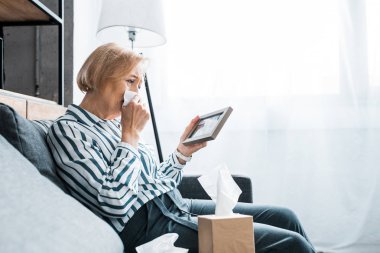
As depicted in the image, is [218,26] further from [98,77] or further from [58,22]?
[98,77]

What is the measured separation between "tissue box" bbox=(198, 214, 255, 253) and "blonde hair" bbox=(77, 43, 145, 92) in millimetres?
578

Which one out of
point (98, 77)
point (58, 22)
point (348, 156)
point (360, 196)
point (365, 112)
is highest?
point (58, 22)

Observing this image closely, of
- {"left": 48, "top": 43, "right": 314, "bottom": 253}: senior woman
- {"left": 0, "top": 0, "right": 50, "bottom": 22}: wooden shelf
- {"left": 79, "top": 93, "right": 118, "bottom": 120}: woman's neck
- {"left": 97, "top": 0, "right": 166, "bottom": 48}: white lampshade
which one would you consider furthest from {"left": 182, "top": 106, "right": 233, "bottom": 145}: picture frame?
{"left": 0, "top": 0, "right": 50, "bottom": 22}: wooden shelf

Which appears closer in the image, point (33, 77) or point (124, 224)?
point (124, 224)

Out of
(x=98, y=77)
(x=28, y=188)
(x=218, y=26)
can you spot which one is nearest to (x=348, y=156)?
(x=218, y=26)

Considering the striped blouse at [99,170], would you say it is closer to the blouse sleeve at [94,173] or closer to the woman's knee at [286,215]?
the blouse sleeve at [94,173]

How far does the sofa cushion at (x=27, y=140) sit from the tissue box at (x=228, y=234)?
390 millimetres

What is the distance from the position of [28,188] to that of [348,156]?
1976mm

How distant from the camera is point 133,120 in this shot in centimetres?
111

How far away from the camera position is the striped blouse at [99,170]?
0.92 meters

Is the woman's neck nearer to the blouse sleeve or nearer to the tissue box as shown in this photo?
the blouse sleeve

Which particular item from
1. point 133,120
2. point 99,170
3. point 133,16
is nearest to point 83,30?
point 133,16

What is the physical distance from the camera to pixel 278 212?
51.5 inches

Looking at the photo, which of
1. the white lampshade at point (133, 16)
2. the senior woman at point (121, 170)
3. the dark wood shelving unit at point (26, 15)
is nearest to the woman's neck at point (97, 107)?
the senior woman at point (121, 170)
